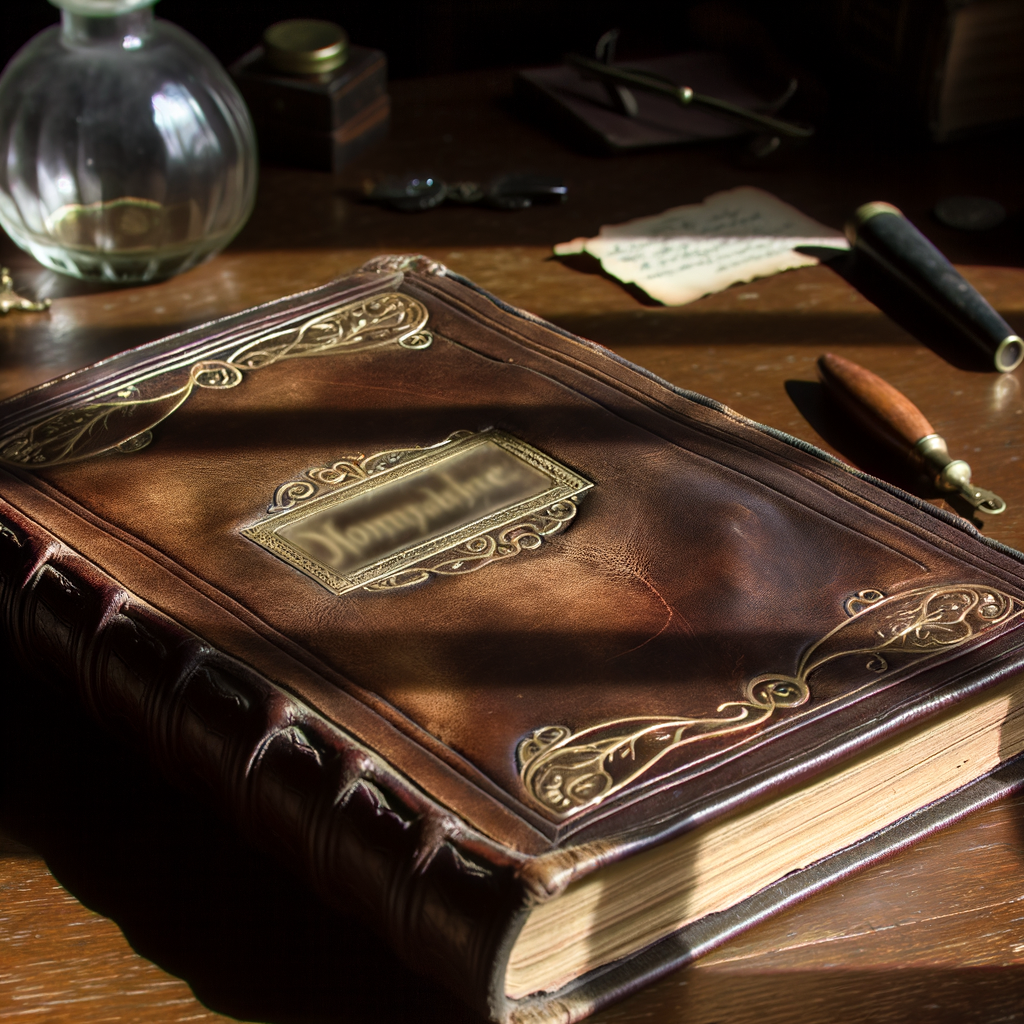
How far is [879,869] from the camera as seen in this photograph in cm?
75

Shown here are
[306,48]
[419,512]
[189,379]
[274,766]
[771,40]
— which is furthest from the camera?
[771,40]

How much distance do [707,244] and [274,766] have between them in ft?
2.99

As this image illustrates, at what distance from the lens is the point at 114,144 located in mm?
1276

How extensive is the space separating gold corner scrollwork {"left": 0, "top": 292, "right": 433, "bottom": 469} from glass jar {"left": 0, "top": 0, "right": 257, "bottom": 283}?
0.96ft

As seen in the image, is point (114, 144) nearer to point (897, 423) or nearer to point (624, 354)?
point (624, 354)

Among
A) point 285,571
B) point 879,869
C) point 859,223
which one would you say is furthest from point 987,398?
point 285,571

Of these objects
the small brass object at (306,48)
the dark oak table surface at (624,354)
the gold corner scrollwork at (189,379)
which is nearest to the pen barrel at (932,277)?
the dark oak table surface at (624,354)

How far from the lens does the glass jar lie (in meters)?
1.27

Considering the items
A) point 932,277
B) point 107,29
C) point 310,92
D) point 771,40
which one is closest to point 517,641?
point 932,277

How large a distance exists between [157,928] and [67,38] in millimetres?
912

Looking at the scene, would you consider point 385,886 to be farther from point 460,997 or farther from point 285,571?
point 285,571

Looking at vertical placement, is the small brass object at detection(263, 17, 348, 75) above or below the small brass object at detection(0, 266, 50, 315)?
above

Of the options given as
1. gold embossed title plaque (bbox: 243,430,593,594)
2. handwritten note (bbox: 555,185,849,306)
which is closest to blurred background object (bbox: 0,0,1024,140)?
handwritten note (bbox: 555,185,849,306)

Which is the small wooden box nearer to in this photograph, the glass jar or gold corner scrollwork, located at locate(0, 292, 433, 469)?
the glass jar
